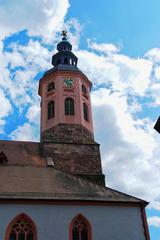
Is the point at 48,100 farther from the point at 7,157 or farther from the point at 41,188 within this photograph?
the point at 41,188

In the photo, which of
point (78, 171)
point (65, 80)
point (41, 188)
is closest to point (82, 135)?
point (78, 171)

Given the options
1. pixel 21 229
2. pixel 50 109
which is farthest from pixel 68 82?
pixel 21 229

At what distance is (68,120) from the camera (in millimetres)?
28891

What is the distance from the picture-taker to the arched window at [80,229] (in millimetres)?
17062

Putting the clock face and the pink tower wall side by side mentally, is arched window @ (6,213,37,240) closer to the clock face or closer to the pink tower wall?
the pink tower wall

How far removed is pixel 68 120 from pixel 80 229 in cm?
1284

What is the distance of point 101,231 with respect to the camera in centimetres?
1733

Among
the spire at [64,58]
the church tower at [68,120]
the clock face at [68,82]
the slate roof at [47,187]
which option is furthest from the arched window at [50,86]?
the slate roof at [47,187]

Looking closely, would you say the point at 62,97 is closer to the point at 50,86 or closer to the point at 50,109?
the point at 50,109

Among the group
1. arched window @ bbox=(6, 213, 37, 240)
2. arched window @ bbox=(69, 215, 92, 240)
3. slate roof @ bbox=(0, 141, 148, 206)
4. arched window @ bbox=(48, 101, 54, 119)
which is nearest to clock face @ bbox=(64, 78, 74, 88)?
arched window @ bbox=(48, 101, 54, 119)

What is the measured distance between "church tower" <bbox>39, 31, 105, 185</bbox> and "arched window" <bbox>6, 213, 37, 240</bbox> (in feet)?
28.9

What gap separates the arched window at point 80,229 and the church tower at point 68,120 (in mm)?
7618

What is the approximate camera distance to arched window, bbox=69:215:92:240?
17062mm

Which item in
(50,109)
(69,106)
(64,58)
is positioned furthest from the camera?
(64,58)
